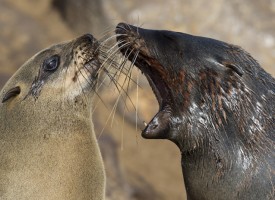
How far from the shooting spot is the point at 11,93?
23.4 ft

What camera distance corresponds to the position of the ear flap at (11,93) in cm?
711

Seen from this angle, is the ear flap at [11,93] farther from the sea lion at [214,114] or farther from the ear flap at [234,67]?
the ear flap at [234,67]

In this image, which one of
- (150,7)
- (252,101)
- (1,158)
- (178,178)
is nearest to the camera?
(252,101)

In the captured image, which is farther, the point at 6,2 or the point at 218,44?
the point at 6,2

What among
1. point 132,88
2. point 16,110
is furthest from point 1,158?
point 132,88

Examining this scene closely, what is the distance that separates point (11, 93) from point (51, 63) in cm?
48

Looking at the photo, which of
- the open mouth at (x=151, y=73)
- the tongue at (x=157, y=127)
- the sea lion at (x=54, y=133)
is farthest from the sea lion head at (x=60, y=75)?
the tongue at (x=157, y=127)

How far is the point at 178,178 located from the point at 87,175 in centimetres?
638

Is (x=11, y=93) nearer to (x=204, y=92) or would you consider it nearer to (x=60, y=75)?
(x=60, y=75)

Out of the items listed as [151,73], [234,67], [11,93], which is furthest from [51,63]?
[234,67]

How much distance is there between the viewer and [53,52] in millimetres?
7387

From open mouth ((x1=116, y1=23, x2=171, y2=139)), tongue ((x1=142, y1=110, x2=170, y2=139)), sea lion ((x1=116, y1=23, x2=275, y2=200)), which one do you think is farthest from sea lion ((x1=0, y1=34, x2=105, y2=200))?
tongue ((x1=142, y1=110, x2=170, y2=139))

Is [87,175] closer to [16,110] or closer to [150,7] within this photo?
[16,110]

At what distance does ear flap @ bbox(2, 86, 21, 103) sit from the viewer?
7109mm
